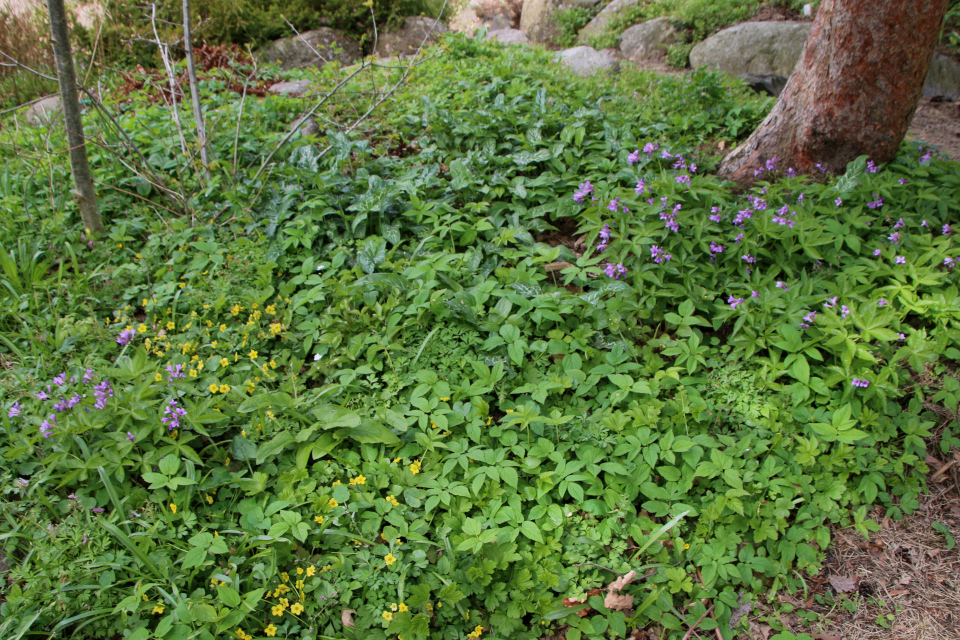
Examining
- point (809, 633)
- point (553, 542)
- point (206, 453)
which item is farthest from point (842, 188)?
point (206, 453)

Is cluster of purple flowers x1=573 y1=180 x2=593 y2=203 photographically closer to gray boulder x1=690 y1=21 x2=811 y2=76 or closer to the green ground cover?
the green ground cover

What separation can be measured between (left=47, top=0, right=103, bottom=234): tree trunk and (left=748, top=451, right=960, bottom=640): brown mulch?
4.41 m

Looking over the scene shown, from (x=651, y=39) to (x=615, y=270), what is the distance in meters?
5.97

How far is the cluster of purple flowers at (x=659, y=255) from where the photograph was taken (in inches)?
126

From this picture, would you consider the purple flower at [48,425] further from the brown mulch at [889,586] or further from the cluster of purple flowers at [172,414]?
the brown mulch at [889,586]

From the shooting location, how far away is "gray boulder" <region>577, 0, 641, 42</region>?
8492 mm

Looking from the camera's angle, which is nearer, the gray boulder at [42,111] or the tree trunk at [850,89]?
the tree trunk at [850,89]

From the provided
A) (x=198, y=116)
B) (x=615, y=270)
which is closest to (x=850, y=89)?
(x=615, y=270)

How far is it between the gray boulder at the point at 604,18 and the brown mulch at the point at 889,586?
25.9ft

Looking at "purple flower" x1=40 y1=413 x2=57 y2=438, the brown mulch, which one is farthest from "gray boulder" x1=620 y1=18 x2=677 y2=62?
"purple flower" x1=40 y1=413 x2=57 y2=438

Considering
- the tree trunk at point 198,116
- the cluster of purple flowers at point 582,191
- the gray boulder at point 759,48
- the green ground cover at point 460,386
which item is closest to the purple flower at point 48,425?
the green ground cover at point 460,386

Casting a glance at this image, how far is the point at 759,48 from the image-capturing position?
683cm

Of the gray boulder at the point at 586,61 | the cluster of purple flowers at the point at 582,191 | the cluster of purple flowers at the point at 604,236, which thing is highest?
the gray boulder at the point at 586,61

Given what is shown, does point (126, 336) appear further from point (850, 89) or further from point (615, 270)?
point (850, 89)
